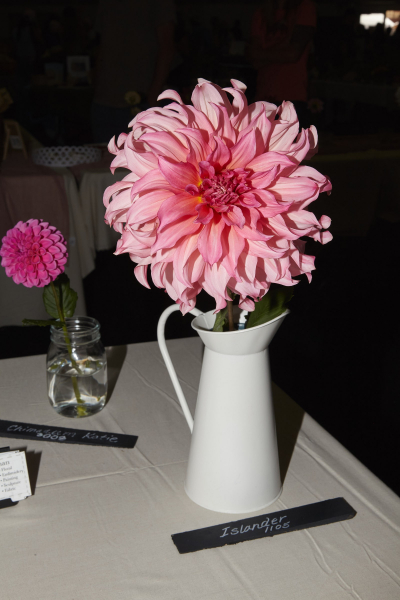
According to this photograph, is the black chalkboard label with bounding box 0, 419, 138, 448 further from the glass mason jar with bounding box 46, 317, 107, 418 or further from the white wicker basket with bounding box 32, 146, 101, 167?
the white wicker basket with bounding box 32, 146, 101, 167

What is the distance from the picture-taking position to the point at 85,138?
543 centimetres

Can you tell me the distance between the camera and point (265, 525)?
62cm

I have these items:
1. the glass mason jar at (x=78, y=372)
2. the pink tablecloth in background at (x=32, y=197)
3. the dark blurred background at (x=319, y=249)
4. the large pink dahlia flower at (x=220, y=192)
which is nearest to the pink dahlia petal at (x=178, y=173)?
the large pink dahlia flower at (x=220, y=192)

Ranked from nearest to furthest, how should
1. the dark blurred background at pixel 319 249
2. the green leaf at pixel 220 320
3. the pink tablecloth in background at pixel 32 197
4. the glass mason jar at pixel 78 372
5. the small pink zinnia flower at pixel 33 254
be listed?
the green leaf at pixel 220 320
the small pink zinnia flower at pixel 33 254
the glass mason jar at pixel 78 372
the dark blurred background at pixel 319 249
the pink tablecloth in background at pixel 32 197

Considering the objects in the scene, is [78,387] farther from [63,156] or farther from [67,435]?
[63,156]

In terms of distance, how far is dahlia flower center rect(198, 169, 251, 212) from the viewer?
1.53ft

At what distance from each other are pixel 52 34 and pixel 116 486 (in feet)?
25.3

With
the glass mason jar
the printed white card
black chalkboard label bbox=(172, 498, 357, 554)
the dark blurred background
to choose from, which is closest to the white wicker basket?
the dark blurred background

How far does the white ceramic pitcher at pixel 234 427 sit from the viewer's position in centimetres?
59

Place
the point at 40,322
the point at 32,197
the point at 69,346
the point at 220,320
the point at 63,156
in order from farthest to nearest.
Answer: the point at 63,156 < the point at 32,197 < the point at 69,346 < the point at 40,322 < the point at 220,320

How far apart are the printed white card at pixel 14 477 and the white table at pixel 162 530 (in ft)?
0.05

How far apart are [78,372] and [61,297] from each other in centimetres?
12

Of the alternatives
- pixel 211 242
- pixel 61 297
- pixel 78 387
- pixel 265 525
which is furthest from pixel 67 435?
pixel 211 242

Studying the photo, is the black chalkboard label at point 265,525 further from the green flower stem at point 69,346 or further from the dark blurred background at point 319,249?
the dark blurred background at point 319,249
